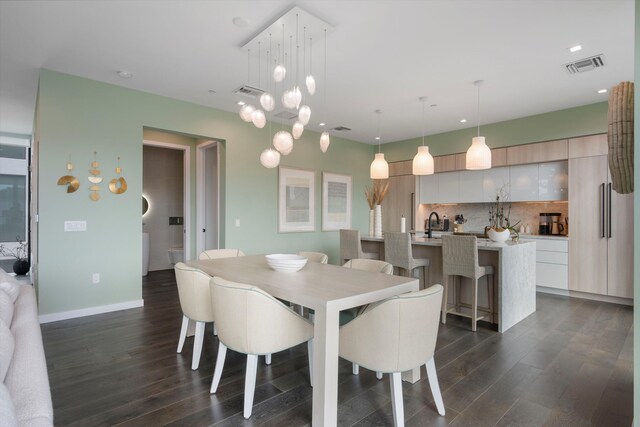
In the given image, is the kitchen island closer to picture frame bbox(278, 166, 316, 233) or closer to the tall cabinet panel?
the tall cabinet panel

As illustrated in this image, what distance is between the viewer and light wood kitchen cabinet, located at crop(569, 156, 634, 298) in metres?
4.33

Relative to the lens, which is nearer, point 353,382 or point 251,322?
point 251,322

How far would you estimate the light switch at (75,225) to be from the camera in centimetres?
372

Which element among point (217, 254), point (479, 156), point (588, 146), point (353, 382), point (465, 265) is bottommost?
point (353, 382)

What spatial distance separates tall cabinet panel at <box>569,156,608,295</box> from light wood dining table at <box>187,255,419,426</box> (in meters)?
3.85

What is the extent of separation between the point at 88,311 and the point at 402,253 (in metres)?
3.69

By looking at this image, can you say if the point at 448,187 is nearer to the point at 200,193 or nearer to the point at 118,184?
the point at 200,193

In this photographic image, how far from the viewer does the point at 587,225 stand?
4.62 meters

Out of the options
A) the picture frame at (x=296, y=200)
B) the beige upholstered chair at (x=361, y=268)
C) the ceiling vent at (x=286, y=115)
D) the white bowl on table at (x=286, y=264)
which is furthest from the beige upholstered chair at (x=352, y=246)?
the white bowl on table at (x=286, y=264)

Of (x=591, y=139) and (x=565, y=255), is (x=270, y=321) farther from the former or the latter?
(x=591, y=139)

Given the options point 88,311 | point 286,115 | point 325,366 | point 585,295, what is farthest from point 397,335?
point 585,295

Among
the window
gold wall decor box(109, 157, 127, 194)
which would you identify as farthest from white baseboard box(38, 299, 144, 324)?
the window

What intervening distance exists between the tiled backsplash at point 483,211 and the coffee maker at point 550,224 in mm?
98

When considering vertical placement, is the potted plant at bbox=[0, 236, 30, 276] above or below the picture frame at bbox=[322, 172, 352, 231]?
below
